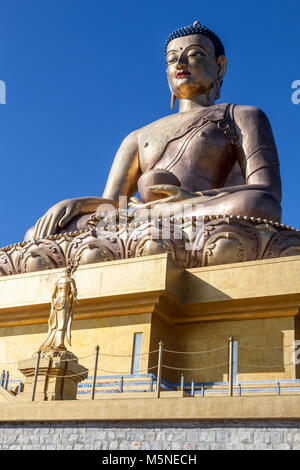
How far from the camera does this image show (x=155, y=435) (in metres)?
5.77

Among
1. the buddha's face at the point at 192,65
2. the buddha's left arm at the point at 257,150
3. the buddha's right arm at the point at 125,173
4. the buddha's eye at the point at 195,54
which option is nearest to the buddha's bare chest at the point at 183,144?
the buddha's right arm at the point at 125,173

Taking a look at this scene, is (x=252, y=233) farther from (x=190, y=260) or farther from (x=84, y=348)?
(x=84, y=348)

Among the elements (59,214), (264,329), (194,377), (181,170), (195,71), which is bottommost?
(194,377)

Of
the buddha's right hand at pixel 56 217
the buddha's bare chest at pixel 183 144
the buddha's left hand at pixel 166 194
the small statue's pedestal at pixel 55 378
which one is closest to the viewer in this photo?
the small statue's pedestal at pixel 55 378

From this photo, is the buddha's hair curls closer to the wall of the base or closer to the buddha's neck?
the buddha's neck

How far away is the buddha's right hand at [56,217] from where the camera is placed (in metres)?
11.6

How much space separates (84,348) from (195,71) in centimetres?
678

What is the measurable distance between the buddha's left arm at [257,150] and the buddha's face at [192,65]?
1.50m

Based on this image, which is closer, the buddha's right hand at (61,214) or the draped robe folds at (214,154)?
the buddha's right hand at (61,214)

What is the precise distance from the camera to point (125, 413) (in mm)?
5875

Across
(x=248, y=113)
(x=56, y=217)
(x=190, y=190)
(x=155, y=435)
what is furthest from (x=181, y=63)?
(x=155, y=435)

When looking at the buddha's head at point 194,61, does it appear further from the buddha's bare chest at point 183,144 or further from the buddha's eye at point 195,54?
the buddha's bare chest at point 183,144

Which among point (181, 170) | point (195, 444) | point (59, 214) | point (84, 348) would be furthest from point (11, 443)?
point (181, 170)

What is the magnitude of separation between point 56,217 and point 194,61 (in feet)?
14.5
